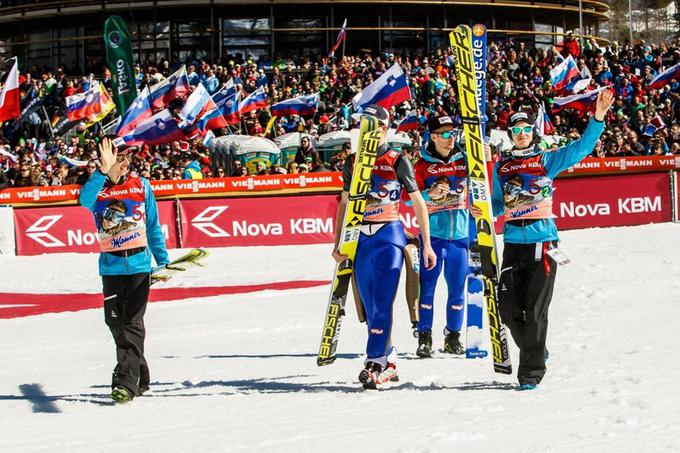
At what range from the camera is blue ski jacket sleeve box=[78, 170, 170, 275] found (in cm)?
777

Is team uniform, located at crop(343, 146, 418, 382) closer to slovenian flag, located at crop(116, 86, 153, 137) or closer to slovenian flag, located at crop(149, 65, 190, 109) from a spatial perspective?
slovenian flag, located at crop(116, 86, 153, 137)

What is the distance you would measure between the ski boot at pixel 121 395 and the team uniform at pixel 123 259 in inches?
7.5

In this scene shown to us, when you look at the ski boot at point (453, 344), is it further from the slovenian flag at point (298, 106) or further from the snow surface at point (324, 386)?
the slovenian flag at point (298, 106)

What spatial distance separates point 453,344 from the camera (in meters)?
9.12

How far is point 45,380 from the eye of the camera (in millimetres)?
8828

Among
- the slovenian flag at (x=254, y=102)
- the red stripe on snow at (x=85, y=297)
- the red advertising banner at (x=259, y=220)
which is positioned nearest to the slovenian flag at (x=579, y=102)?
the slovenian flag at (x=254, y=102)

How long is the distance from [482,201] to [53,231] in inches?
575

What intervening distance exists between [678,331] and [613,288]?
3.45 metres

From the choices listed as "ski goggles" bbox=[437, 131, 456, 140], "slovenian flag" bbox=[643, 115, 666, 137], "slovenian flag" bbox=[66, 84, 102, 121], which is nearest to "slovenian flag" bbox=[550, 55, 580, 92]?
"slovenian flag" bbox=[643, 115, 666, 137]

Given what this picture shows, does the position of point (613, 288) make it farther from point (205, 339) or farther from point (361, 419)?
point (361, 419)

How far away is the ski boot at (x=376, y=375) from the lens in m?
7.41

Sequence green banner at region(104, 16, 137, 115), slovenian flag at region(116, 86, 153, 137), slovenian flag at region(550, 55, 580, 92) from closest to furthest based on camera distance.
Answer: slovenian flag at region(116, 86, 153, 137), slovenian flag at region(550, 55, 580, 92), green banner at region(104, 16, 137, 115)

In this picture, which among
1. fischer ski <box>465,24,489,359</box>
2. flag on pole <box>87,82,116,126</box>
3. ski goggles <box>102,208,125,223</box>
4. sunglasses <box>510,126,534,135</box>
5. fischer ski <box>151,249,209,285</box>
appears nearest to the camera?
sunglasses <box>510,126,534,135</box>

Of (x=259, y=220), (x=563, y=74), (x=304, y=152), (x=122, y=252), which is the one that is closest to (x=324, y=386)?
(x=122, y=252)
